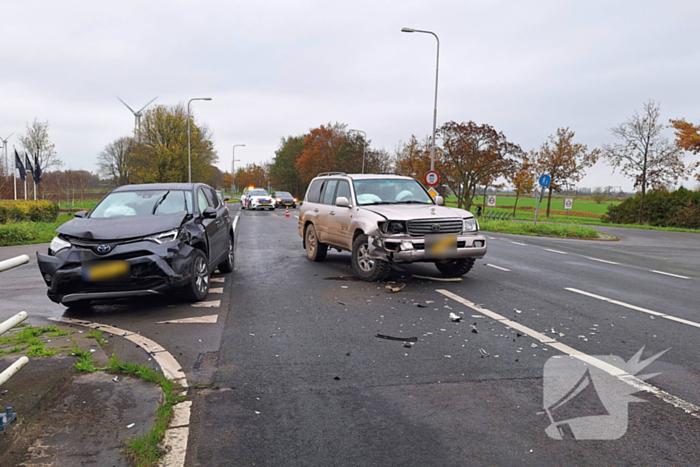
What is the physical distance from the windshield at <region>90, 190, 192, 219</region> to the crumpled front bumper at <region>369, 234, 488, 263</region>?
289 cm

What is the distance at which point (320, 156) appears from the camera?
2719 inches

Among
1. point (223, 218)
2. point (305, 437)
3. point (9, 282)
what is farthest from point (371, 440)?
point (9, 282)

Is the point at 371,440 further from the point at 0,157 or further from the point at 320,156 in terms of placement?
the point at 320,156

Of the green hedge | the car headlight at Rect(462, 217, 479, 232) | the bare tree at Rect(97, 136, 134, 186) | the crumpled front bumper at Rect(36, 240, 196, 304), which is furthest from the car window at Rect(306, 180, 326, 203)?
the bare tree at Rect(97, 136, 134, 186)

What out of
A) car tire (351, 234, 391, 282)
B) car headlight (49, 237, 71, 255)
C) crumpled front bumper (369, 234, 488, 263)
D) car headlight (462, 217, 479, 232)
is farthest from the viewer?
car headlight (462, 217, 479, 232)

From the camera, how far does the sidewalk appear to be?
3.02 meters

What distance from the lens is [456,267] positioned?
9367 millimetres

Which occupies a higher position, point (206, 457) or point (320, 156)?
point (320, 156)

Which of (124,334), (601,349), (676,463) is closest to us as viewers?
(676,463)

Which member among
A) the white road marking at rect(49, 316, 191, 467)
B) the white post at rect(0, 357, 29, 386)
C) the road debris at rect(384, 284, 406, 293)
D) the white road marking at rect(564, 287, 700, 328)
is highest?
the white post at rect(0, 357, 29, 386)

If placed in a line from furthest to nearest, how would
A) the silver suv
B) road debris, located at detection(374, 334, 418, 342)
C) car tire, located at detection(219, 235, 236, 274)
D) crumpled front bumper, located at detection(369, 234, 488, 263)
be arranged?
car tire, located at detection(219, 235, 236, 274) < the silver suv < crumpled front bumper, located at detection(369, 234, 488, 263) < road debris, located at detection(374, 334, 418, 342)

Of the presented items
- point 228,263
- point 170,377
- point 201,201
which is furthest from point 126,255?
point 228,263

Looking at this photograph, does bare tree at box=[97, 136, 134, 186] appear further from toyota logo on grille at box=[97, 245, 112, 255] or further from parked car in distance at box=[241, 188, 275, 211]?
toyota logo on grille at box=[97, 245, 112, 255]

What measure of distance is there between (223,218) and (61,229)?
3.10m
